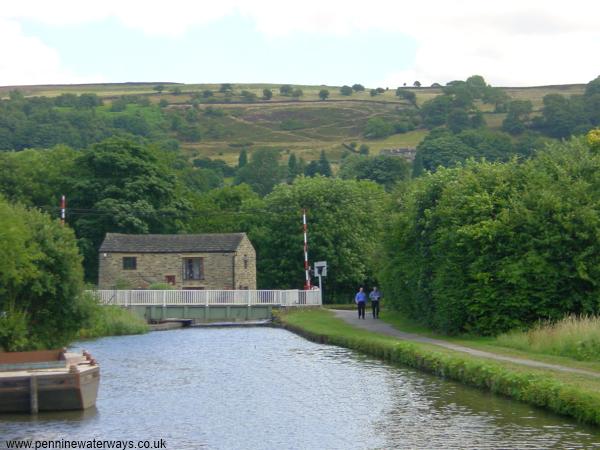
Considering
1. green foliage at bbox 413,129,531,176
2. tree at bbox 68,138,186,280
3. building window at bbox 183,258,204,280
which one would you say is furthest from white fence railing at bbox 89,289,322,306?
green foliage at bbox 413,129,531,176

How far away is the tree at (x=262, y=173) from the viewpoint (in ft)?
582

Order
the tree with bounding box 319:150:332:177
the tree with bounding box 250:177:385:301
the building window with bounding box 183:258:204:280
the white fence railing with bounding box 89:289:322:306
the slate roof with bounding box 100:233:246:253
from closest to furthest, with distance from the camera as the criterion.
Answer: the white fence railing with bounding box 89:289:322:306 → the slate roof with bounding box 100:233:246:253 → the building window with bounding box 183:258:204:280 → the tree with bounding box 250:177:385:301 → the tree with bounding box 319:150:332:177

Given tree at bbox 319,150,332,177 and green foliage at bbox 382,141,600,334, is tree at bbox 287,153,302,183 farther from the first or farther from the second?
green foliage at bbox 382,141,600,334

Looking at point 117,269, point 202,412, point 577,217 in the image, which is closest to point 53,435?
point 202,412

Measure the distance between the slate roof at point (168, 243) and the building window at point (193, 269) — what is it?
2.77ft

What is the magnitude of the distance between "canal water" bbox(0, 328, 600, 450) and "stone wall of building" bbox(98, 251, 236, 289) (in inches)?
1488

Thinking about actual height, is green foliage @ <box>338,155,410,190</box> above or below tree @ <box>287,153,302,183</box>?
below

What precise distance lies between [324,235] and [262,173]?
95.8 metres

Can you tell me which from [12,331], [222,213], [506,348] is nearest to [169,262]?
[222,213]

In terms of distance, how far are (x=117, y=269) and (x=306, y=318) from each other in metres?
19.6

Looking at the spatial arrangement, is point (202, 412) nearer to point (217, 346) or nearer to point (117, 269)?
point (217, 346)

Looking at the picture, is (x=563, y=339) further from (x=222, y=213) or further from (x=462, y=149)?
(x=462, y=149)

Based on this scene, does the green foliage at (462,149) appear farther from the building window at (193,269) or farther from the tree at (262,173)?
the building window at (193,269)

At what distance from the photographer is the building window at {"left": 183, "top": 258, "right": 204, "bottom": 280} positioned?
266 ft
